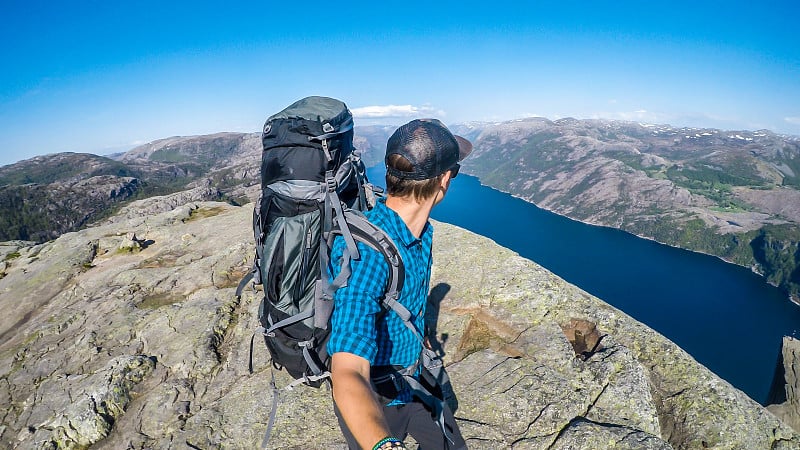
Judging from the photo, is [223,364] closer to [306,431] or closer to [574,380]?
[306,431]

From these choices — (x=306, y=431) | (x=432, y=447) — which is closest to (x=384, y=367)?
(x=432, y=447)

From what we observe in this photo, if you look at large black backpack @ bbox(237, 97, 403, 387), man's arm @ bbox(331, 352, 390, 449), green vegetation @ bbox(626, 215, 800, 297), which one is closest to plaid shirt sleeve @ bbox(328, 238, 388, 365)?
man's arm @ bbox(331, 352, 390, 449)

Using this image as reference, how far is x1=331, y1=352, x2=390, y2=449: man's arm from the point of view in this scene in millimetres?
2246

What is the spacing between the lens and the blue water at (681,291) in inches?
3804

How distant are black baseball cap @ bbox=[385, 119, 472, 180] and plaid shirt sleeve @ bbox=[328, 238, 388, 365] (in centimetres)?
84

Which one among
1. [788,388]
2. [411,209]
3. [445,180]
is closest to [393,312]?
[411,209]

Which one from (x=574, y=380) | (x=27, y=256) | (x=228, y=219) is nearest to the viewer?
(x=574, y=380)

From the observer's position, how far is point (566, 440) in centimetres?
612

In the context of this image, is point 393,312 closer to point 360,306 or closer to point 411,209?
point 360,306

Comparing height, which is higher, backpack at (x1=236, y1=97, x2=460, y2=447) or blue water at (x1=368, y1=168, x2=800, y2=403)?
backpack at (x1=236, y1=97, x2=460, y2=447)

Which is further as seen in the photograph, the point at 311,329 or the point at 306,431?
the point at 306,431

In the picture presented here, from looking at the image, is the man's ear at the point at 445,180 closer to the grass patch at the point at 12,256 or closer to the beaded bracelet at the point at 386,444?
the beaded bracelet at the point at 386,444

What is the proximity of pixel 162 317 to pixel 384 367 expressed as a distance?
419 inches

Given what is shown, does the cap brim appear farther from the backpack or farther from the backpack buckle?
the backpack buckle
